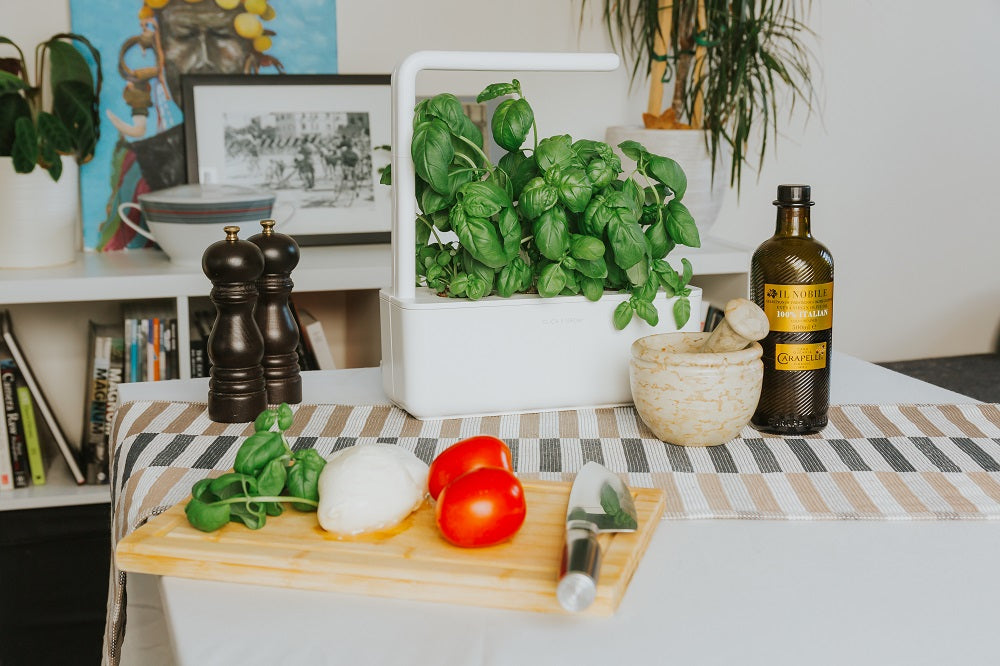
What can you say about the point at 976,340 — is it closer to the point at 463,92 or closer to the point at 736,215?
the point at 736,215

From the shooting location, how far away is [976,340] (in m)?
2.94

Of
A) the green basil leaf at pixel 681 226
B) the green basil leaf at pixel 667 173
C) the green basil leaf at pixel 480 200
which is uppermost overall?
the green basil leaf at pixel 667 173

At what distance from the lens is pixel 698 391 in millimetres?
906

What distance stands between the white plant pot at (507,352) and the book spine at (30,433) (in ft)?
3.88

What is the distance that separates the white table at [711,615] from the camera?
22.7 inches

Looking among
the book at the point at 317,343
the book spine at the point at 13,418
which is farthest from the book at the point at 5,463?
the book at the point at 317,343

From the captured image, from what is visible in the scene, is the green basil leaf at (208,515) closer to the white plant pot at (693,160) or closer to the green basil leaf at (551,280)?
the green basil leaf at (551,280)

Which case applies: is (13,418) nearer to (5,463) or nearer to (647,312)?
(5,463)

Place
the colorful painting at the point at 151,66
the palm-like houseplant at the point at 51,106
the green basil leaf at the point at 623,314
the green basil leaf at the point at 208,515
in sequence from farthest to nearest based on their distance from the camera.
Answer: the colorful painting at the point at 151,66
the palm-like houseplant at the point at 51,106
the green basil leaf at the point at 623,314
the green basil leaf at the point at 208,515

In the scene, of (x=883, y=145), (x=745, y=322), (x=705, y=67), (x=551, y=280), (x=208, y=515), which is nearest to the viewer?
(x=208, y=515)

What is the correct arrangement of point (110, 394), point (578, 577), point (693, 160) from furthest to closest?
point (693, 160)
point (110, 394)
point (578, 577)

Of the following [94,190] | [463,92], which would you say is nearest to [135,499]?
[94,190]

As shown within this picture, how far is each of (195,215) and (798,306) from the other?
136 cm

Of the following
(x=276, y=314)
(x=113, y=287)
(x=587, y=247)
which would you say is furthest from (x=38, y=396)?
(x=587, y=247)
